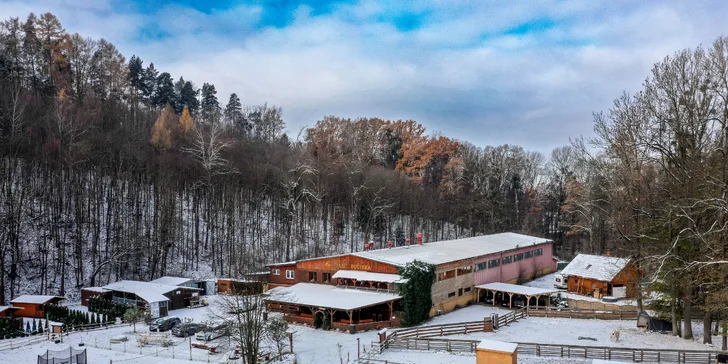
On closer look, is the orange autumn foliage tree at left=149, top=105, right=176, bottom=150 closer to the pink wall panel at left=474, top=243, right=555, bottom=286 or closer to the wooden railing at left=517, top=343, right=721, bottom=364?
the pink wall panel at left=474, top=243, right=555, bottom=286

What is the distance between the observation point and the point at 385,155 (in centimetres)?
7419

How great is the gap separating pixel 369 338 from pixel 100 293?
808 inches

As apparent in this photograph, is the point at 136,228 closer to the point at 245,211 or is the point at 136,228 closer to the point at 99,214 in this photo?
the point at 99,214

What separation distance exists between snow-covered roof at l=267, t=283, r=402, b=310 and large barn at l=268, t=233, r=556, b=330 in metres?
0.27

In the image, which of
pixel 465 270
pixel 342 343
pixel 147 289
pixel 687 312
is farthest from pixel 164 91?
pixel 687 312

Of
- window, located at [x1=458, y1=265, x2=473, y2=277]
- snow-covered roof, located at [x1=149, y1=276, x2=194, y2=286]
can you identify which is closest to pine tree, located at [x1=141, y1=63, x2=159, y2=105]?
snow-covered roof, located at [x1=149, y1=276, x2=194, y2=286]

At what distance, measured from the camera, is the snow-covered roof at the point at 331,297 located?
27047mm

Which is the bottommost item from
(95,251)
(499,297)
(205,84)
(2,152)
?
(499,297)

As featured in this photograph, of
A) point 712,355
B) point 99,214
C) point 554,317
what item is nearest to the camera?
point 712,355

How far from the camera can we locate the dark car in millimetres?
26141

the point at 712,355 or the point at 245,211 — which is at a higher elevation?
the point at 245,211

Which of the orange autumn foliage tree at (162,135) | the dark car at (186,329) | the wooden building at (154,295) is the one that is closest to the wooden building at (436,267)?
the wooden building at (154,295)

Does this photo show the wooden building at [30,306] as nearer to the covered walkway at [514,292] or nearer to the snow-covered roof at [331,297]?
the snow-covered roof at [331,297]

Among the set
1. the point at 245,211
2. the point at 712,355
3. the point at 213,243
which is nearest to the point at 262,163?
the point at 245,211
